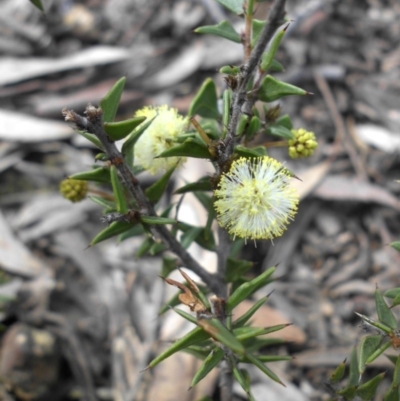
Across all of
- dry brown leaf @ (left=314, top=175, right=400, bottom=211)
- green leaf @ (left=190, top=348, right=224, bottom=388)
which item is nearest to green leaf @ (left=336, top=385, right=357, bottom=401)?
green leaf @ (left=190, top=348, right=224, bottom=388)

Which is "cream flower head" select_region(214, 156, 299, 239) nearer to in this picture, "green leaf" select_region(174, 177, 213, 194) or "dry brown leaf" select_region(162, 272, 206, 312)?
"green leaf" select_region(174, 177, 213, 194)

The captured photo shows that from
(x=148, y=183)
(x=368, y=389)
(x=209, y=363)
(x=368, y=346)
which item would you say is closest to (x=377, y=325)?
(x=368, y=346)

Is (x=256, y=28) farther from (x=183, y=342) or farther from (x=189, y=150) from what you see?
(x=183, y=342)

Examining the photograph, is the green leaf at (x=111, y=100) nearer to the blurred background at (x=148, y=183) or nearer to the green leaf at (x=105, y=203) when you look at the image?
the green leaf at (x=105, y=203)

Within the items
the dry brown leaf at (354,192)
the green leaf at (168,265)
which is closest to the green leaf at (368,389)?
the green leaf at (168,265)

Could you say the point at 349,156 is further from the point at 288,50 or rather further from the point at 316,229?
the point at 288,50

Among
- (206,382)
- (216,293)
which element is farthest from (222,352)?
(206,382)
